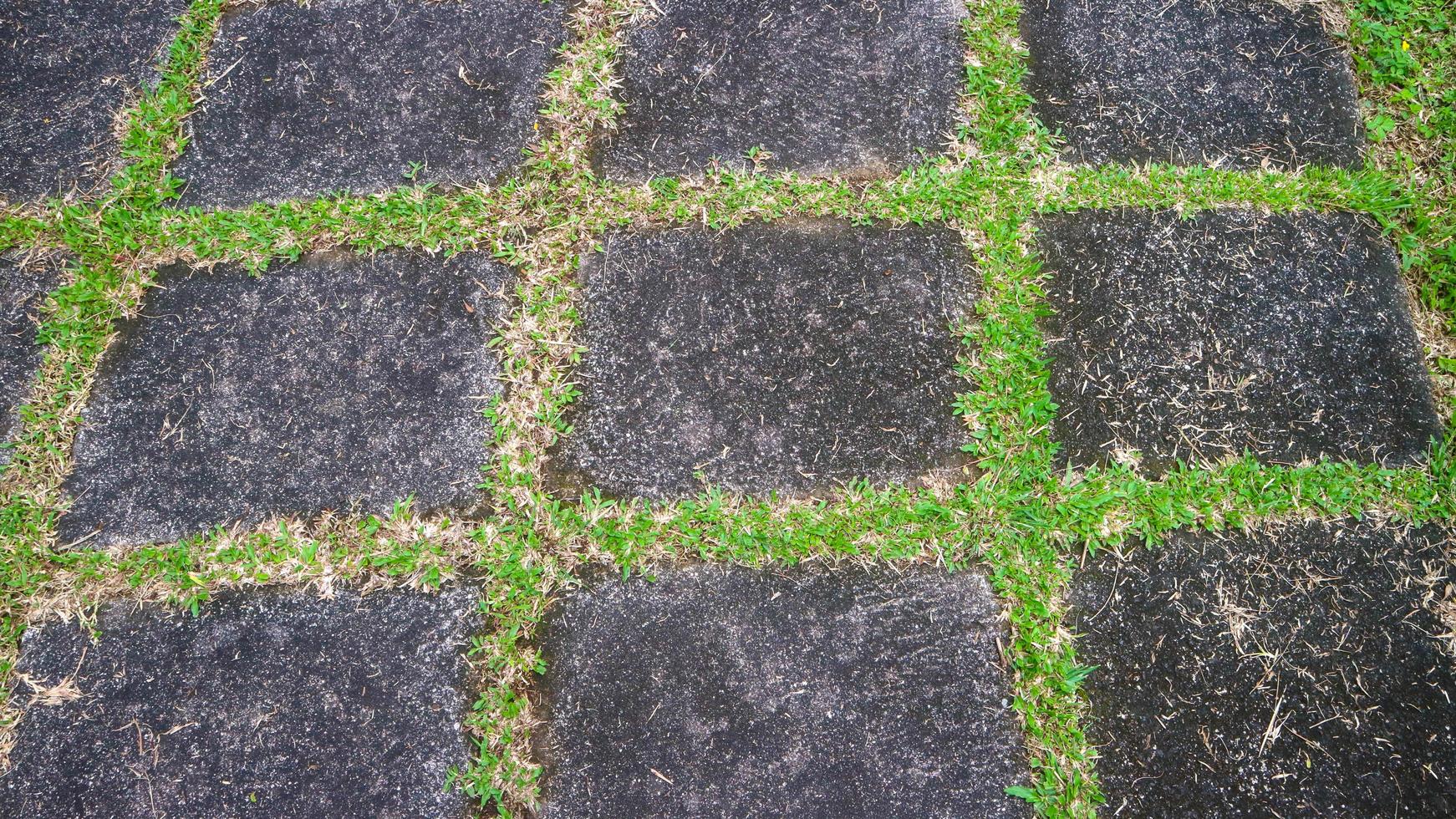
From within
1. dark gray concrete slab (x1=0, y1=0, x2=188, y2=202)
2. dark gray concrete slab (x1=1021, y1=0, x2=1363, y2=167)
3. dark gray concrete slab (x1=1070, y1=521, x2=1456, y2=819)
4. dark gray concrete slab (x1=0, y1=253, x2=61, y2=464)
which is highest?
dark gray concrete slab (x1=0, y1=0, x2=188, y2=202)

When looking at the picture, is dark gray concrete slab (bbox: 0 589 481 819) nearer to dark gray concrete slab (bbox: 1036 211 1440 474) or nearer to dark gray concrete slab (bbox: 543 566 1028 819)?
dark gray concrete slab (bbox: 543 566 1028 819)

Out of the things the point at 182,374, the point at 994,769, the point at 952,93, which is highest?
the point at 952,93

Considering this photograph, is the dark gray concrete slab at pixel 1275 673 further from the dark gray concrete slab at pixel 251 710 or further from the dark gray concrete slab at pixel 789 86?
the dark gray concrete slab at pixel 251 710

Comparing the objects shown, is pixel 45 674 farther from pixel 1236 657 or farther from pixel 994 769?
pixel 1236 657

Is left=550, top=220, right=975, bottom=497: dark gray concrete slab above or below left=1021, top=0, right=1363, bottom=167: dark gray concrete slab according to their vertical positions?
below

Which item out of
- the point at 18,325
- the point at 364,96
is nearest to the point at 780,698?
the point at 364,96

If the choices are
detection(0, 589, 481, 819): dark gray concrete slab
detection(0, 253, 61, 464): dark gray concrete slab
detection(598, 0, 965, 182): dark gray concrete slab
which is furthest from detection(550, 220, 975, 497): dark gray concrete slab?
detection(0, 253, 61, 464): dark gray concrete slab

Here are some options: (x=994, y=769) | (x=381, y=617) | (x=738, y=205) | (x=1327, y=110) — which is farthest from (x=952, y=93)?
(x=381, y=617)
